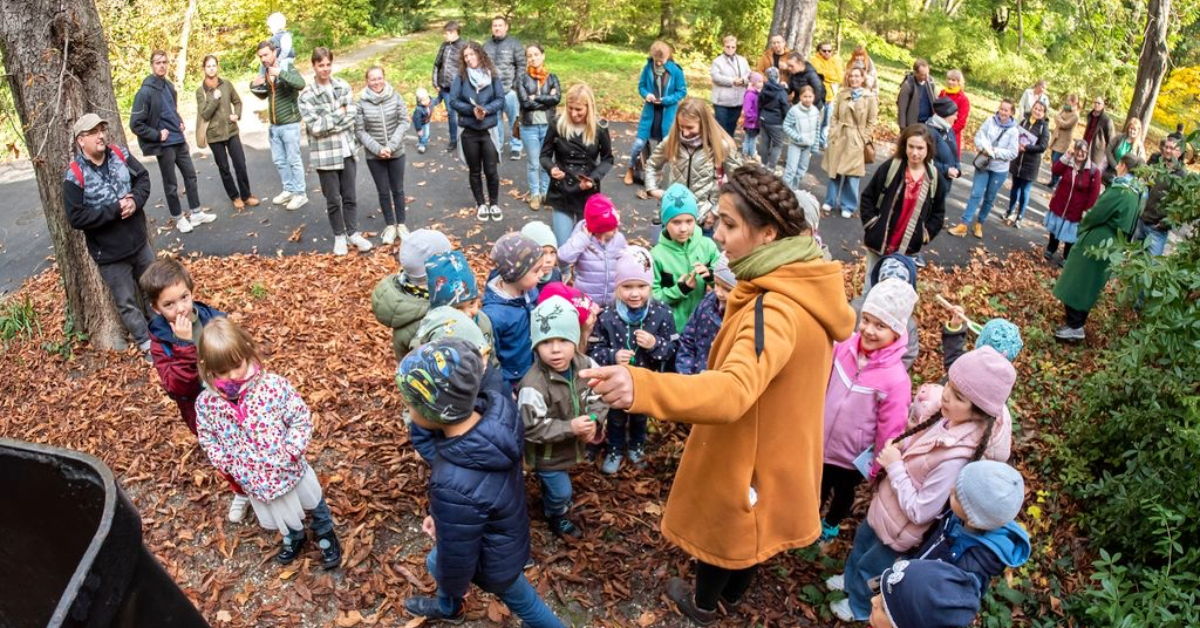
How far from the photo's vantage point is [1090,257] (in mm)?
6699

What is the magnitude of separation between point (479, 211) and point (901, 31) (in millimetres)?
20171

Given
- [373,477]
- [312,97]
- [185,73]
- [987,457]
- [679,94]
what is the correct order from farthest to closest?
[185,73]
[679,94]
[312,97]
[373,477]
[987,457]

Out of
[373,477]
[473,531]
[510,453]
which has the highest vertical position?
[510,453]

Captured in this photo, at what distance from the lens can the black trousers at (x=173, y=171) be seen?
8.39 m

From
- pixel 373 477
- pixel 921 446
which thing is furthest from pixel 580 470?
pixel 921 446

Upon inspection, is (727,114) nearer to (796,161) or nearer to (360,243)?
(796,161)

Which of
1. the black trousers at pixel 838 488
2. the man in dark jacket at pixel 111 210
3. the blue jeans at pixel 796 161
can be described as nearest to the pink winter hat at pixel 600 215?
the black trousers at pixel 838 488

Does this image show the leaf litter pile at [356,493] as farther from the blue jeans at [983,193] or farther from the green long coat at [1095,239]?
the blue jeans at [983,193]

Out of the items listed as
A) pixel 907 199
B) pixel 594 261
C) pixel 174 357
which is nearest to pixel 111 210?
pixel 174 357

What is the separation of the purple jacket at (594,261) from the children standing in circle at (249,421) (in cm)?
225

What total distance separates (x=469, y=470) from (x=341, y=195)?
6.01m

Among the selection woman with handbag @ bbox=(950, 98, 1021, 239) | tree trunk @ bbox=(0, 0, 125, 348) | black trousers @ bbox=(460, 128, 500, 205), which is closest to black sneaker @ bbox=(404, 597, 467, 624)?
tree trunk @ bbox=(0, 0, 125, 348)

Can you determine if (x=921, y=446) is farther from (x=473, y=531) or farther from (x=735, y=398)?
(x=473, y=531)

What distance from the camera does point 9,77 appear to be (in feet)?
18.2
